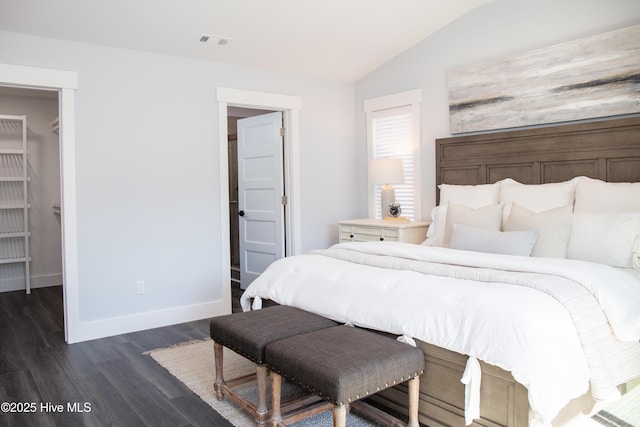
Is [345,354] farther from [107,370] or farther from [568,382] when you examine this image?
[107,370]

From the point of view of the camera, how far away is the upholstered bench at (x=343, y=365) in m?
1.97

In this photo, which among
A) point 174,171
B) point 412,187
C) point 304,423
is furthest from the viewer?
point 412,187

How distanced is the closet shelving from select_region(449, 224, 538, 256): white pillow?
5015 millimetres

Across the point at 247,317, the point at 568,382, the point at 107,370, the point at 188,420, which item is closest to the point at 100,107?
the point at 107,370

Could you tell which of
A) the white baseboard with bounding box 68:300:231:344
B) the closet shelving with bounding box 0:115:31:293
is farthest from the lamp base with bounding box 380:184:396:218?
the closet shelving with bounding box 0:115:31:293

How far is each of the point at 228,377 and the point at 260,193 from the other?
8.69ft

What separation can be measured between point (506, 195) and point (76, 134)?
340 centimetres

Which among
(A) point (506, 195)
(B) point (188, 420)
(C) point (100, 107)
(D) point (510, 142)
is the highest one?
(C) point (100, 107)

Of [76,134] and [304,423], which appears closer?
[304,423]

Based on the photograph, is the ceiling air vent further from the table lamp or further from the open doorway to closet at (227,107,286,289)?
the table lamp

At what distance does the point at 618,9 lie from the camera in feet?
11.5

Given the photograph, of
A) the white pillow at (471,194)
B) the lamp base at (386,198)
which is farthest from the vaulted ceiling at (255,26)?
the white pillow at (471,194)

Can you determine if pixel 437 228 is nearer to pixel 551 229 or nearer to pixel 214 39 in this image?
pixel 551 229

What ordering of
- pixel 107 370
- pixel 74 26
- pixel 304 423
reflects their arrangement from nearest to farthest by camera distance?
pixel 304 423
pixel 107 370
pixel 74 26
